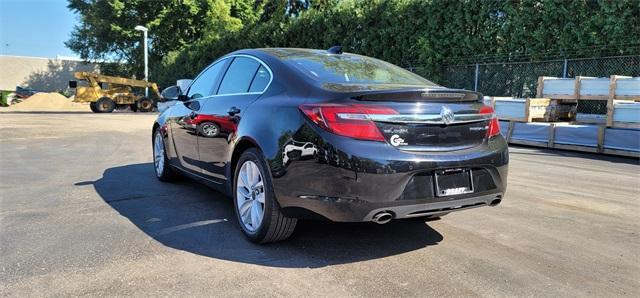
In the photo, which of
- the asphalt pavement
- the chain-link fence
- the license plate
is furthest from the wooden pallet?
the license plate

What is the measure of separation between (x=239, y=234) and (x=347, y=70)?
5.20ft

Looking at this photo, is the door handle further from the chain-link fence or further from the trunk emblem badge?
the chain-link fence

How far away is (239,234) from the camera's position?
3980 mm

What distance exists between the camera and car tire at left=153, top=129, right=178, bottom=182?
5963 millimetres

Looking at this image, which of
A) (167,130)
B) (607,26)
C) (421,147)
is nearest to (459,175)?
(421,147)

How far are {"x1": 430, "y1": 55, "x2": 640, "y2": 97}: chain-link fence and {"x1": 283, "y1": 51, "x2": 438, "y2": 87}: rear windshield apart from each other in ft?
30.8

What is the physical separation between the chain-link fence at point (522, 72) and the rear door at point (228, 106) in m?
10.3

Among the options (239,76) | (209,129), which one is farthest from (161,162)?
(239,76)

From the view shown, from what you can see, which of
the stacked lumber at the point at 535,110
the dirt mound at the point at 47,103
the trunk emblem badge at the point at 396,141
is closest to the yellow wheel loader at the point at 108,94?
the dirt mound at the point at 47,103

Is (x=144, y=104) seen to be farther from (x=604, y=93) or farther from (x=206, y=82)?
(x=206, y=82)

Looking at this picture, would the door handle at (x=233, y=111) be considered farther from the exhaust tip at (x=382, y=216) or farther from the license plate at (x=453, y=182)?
the license plate at (x=453, y=182)

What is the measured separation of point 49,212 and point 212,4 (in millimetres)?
32005

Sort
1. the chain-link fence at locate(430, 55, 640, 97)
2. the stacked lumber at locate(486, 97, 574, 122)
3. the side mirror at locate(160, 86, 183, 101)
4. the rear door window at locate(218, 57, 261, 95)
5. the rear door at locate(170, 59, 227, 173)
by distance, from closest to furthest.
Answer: the rear door window at locate(218, 57, 261, 95), the rear door at locate(170, 59, 227, 173), the side mirror at locate(160, 86, 183, 101), the stacked lumber at locate(486, 97, 574, 122), the chain-link fence at locate(430, 55, 640, 97)

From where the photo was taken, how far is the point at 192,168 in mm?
5031
